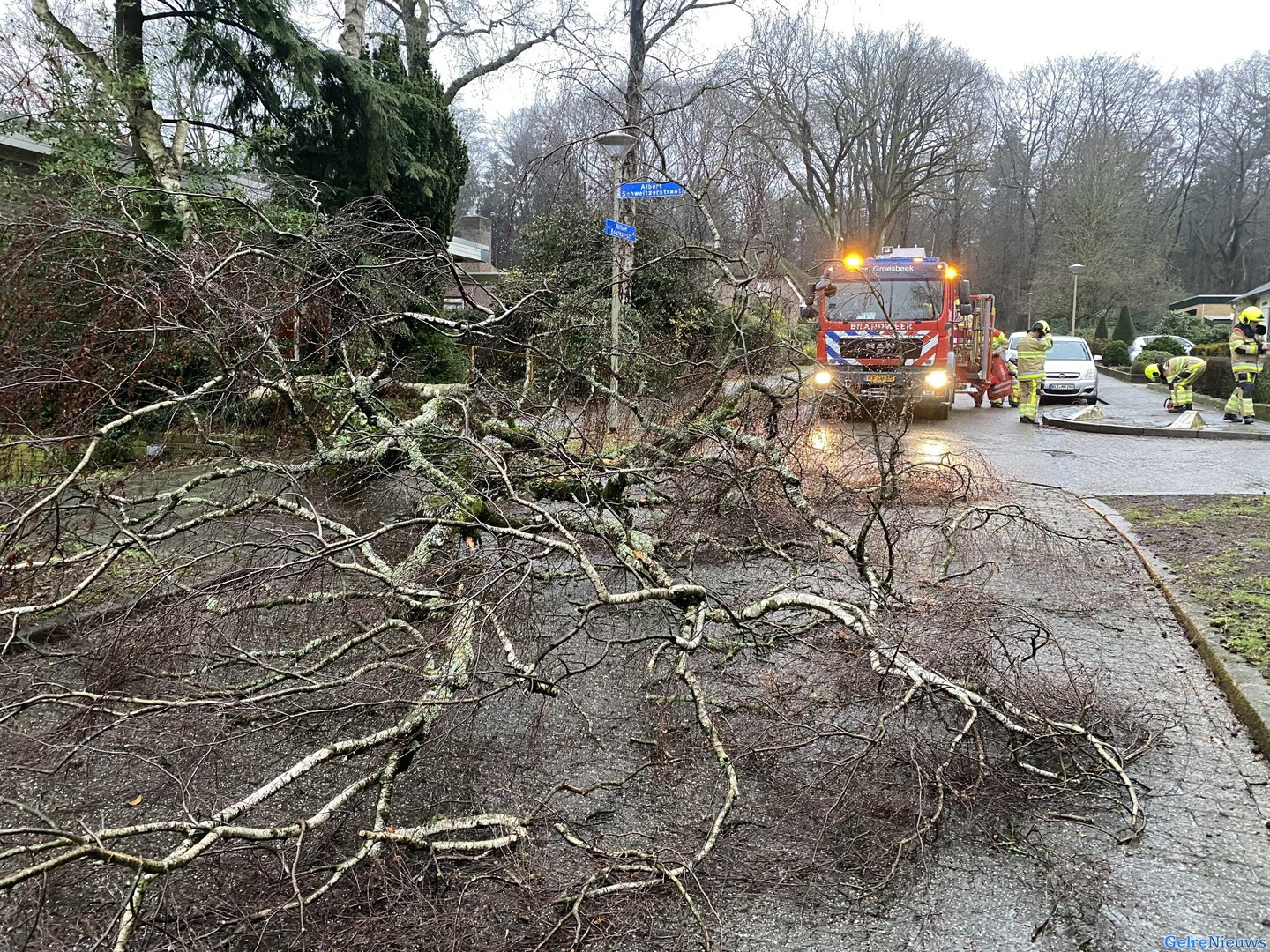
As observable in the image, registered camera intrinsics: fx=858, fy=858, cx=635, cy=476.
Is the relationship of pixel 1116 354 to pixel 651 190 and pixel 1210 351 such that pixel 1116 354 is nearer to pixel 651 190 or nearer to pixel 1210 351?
pixel 1210 351

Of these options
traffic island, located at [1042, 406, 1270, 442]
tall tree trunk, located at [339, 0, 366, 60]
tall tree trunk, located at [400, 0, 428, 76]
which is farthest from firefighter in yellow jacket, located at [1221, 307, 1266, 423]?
tall tree trunk, located at [339, 0, 366, 60]

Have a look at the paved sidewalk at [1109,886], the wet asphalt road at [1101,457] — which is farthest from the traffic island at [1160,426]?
the paved sidewalk at [1109,886]

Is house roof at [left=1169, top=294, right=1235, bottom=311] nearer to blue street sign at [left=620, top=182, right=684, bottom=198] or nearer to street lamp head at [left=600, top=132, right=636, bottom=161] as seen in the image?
street lamp head at [left=600, top=132, right=636, bottom=161]

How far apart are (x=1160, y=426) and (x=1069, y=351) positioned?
19.5 ft

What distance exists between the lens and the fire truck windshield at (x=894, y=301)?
14.0 m

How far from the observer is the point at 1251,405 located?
1327 cm

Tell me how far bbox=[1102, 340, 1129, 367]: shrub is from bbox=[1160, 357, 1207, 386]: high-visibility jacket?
53.5 feet

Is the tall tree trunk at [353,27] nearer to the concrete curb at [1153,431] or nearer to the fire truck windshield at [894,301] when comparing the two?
the fire truck windshield at [894,301]

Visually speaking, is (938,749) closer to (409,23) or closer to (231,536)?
(231,536)

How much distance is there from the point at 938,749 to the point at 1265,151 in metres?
59.2

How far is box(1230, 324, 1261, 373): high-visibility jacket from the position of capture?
13.2m

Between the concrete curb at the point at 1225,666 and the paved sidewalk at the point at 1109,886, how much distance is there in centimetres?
11

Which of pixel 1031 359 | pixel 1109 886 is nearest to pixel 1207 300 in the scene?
pixel 1031 359

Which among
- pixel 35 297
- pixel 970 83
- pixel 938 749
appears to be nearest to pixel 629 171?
pixel 35 297
